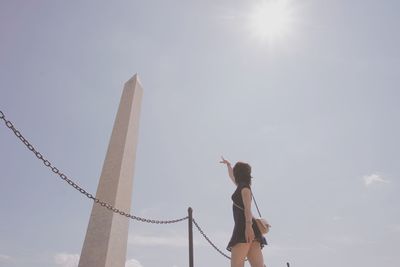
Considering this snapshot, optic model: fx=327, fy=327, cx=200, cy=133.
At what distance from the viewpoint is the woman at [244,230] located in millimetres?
3414

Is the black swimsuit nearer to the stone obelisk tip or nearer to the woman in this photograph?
the woman

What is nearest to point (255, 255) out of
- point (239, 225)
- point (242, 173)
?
point (239, 225)

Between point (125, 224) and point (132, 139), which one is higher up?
point (132, 139)

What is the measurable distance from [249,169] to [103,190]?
405 centimetres

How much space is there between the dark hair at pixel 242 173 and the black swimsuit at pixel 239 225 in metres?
0.08

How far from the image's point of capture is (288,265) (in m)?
8.86

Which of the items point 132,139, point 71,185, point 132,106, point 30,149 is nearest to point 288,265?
point 132,139

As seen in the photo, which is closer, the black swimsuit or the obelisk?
the black swimsuit

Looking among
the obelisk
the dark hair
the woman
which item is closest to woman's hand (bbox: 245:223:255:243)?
the woman

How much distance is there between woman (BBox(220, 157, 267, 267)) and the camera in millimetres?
3414

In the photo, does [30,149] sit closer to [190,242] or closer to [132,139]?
[190,242]

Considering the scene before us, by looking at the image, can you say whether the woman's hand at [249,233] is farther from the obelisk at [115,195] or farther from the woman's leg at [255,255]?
the obelisk at [115,195]

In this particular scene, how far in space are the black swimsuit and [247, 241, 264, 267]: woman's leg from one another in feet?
0.21

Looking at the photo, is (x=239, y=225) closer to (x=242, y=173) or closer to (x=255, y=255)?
(x=255, y=255)
